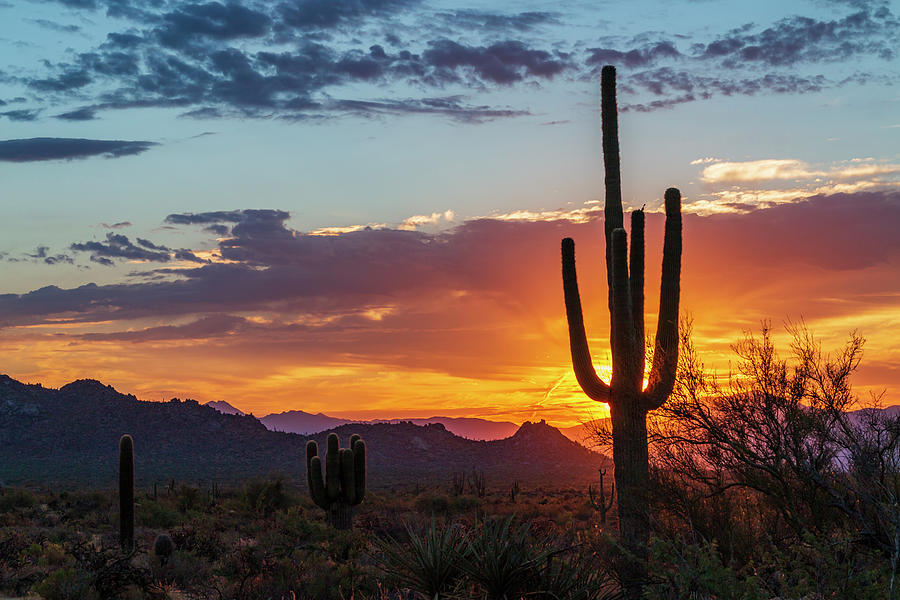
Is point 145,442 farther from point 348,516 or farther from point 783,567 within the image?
point 783,567

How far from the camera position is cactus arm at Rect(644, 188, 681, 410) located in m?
17.3

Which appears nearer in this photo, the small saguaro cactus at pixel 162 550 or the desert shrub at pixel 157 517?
the small saguaro cactus at pixel 162 550

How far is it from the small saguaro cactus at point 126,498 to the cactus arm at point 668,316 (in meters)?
14.3

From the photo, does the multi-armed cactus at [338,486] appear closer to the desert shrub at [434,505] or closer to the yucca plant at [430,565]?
the desert shrub at [434,505]

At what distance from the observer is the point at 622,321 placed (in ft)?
57.5

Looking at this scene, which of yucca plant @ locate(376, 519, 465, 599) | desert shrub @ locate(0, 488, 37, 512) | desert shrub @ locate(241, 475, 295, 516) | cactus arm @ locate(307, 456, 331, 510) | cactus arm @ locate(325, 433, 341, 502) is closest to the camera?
yucca plant @ locate(376, 519, 465, 599)

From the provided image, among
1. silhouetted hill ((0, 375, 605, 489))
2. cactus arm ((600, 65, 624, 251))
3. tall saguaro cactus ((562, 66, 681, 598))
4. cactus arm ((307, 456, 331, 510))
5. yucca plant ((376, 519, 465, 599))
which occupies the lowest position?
silhouetted hill ((0, 375, 605, 489))

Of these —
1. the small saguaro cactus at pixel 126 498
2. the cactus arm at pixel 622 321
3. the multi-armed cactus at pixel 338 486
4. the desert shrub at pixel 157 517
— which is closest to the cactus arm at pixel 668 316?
the cactus arm at pixel 622 321

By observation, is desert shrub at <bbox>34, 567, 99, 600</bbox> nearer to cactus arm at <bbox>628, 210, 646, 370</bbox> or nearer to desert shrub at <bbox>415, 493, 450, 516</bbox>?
cactus arm at <bbox>628, 210, 646, 370</bbox>

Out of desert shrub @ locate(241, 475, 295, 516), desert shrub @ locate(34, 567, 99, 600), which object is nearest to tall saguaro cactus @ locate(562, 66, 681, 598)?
desert shrub @ locate(34, 567, 99, 600)

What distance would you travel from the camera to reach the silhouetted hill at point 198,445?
264 ft

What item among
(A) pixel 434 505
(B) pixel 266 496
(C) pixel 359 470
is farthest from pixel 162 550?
(A) pixel 434 505

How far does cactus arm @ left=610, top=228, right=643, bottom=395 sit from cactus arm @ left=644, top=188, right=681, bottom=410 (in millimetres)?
492

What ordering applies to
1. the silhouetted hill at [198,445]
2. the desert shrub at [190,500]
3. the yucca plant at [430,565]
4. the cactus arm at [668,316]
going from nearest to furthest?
the yucca plant at [430,565]
the cactus arm at [668,316]
the desert shrub at [190,500]
the silhouetted hill at [198,445]
